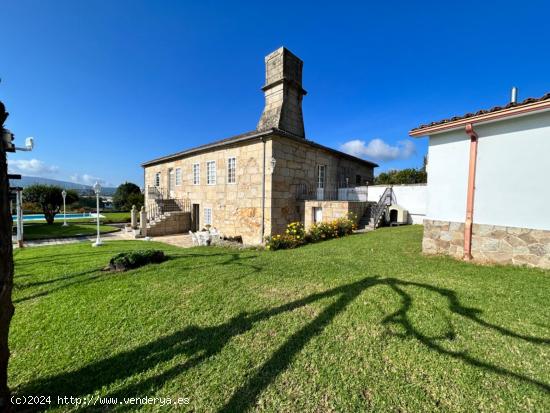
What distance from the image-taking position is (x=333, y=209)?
1078cm

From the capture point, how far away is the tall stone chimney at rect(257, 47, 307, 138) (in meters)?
12.9

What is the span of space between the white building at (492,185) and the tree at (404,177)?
24.5m

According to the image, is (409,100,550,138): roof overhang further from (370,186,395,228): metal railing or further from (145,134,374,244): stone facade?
(370,186,395,228): metal railing

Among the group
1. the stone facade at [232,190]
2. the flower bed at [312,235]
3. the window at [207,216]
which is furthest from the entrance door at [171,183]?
the flower bed at [312,235]

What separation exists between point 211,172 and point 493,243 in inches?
490

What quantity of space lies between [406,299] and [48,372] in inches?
181

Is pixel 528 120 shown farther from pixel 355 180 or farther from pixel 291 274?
pixel 355 180

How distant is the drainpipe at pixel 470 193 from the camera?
5.19 metres

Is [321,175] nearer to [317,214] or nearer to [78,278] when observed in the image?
[317,214]

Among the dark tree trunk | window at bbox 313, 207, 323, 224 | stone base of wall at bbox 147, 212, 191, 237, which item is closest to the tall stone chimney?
window at bbox 313, 207, 323, 224

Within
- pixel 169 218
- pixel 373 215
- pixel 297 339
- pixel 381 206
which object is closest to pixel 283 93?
pixel 381 206

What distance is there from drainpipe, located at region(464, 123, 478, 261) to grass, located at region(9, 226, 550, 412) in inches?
24.8

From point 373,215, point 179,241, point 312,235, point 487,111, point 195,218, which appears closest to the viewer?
point 487,111

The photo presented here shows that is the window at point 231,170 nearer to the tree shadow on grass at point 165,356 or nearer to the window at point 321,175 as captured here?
the window at point 321,175
